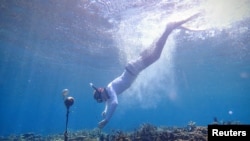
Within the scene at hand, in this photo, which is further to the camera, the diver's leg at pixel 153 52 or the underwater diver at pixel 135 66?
the diver's leg at pixel 153 52

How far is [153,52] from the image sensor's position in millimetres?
12641

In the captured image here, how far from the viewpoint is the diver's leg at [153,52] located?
12.1m

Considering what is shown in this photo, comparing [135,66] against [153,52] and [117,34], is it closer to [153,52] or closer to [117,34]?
[153,52]

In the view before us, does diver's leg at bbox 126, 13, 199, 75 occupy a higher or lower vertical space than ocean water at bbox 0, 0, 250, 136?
lower

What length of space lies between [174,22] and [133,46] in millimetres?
19286

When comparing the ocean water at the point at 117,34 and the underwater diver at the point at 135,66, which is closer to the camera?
the underwater diver at the point at 135,66

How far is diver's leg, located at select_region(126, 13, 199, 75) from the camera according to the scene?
1207 cm

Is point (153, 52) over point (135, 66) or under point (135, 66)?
over

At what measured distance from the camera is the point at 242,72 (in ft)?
162

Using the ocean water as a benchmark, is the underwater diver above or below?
below

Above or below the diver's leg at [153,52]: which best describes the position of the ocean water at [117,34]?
above

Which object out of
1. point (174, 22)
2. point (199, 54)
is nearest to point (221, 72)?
point (199, 54)

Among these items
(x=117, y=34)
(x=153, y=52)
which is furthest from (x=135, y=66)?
(x=117, y=34)

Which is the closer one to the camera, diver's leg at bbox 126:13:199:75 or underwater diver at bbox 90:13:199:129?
underwater diver at bbox 90:13:199:129
